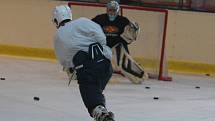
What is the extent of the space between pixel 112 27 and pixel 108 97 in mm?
1638

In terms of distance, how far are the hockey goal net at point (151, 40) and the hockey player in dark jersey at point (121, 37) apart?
2.15ft

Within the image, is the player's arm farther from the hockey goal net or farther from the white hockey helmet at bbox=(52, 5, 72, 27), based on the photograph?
the white hockey helmet at bbox=(52, 5, 72, 27)

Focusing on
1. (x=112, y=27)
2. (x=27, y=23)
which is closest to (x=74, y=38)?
A: (x=112, y=27)

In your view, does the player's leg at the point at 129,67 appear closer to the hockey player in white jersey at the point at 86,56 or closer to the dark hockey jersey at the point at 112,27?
the dark hockey jersey at the point at 112,27

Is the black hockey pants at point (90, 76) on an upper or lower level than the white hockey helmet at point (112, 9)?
upper

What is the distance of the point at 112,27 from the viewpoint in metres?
8.29

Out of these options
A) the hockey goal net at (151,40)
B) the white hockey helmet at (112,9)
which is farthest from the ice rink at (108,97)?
the white hockey helmet at (112,9)

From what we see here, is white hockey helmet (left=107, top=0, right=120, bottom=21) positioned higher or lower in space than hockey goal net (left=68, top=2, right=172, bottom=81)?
higher

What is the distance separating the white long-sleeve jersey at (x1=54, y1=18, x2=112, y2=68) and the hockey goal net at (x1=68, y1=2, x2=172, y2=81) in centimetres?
462

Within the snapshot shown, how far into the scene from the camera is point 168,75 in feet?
30.4

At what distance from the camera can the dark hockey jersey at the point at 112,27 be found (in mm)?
8250

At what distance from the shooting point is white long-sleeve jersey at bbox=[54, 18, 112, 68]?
165 inches

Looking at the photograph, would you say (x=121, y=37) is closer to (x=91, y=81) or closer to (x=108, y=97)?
(x=108, y=97)

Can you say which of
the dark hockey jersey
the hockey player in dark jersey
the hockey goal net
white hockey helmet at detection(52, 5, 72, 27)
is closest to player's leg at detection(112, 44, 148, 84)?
the hockey player in dark jersey
